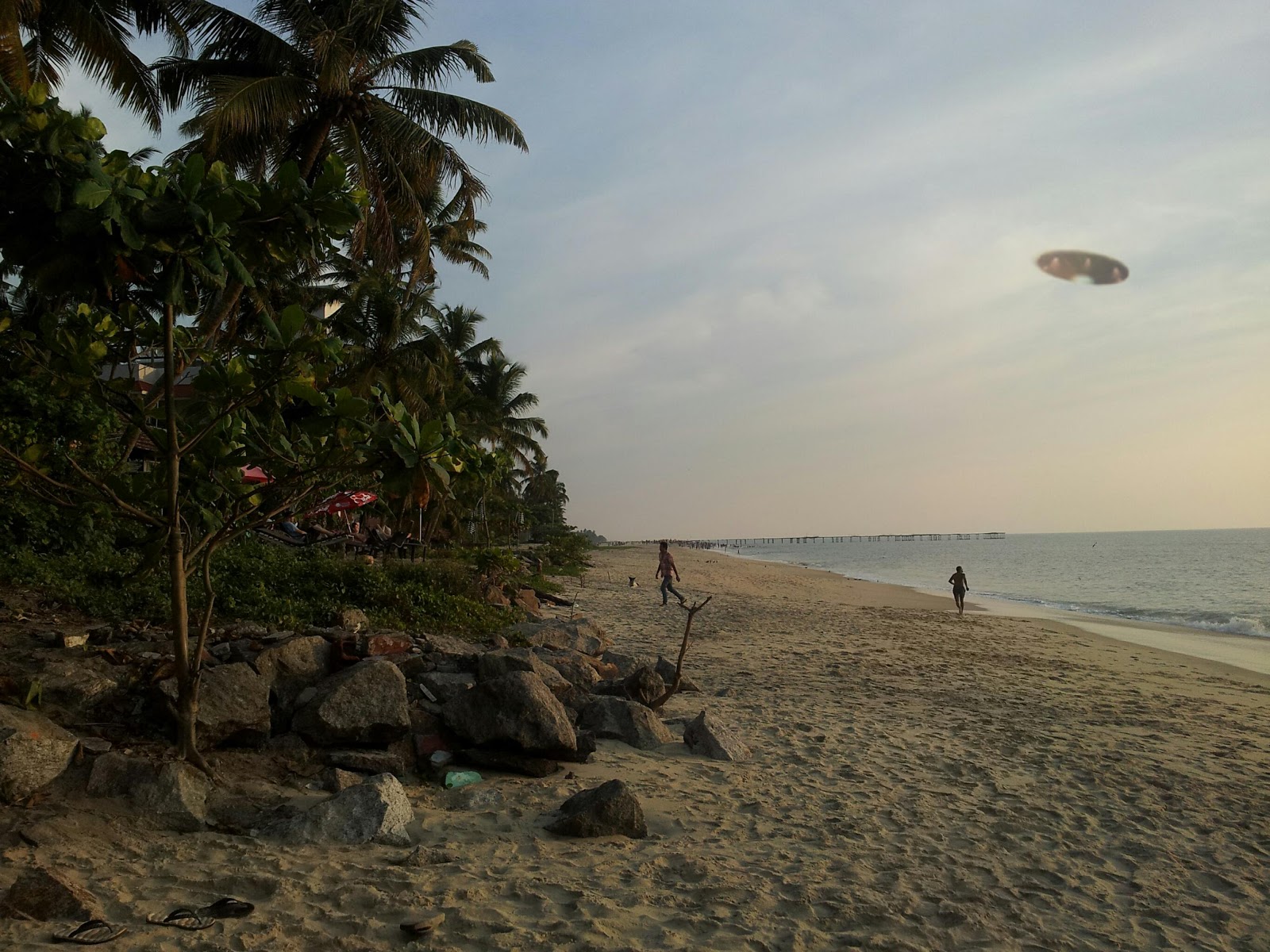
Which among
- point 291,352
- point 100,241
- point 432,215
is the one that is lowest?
point 291,352

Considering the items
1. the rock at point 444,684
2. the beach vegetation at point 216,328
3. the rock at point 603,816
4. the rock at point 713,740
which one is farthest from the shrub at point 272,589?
the rock at point 603,816

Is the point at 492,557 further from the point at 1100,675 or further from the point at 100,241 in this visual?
the point at 100,241

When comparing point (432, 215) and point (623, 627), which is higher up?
point (432, 215)

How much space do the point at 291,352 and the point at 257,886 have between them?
2.48 metres

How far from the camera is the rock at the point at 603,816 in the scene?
4.51 m

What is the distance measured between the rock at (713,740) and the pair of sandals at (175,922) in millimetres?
3710

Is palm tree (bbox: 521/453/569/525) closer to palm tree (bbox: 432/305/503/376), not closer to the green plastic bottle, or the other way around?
palm tree (bbox: 432/305/503/376)

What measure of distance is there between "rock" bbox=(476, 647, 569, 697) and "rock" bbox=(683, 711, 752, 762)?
1160 millimetres

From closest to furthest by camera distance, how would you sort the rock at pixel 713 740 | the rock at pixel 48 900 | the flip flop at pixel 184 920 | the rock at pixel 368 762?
1. the rock at pixel 48 900
2. the flip flop at pixel 184 920
3. the rock at pixel 368 762
4. the rock at pixel 713 740

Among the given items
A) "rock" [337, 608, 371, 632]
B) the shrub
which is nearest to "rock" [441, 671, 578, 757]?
"rock" [337, 608, 371, 632]

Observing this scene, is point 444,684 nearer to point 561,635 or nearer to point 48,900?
point 48,900

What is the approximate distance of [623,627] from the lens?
48.8 feet

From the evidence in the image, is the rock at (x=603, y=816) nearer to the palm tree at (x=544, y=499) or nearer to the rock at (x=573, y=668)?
the rock at (x=573, y=668)

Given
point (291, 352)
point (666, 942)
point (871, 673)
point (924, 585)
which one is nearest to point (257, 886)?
point (666, 942)
